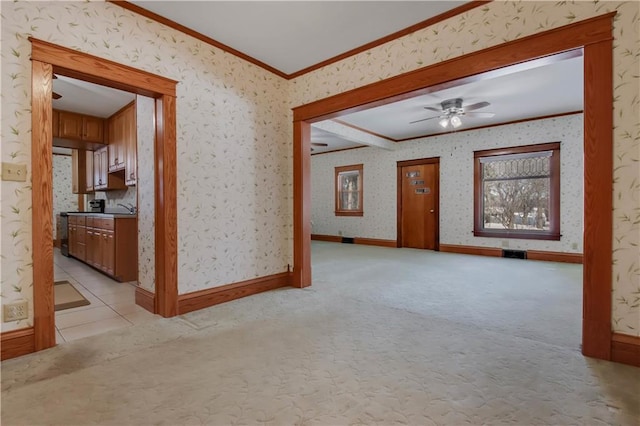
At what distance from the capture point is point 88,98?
4.25 m

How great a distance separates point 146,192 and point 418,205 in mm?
5725

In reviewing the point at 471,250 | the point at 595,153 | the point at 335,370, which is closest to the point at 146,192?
the point at 335,370

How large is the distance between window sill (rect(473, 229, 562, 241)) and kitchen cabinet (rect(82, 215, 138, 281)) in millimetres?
6120

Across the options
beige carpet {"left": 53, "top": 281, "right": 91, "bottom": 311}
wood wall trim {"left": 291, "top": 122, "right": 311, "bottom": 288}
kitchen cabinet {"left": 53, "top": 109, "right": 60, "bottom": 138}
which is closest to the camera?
beige carpet {"left": 53, "top": 281, "right": 91, "bottom": 311}

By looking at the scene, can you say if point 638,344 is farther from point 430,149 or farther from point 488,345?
point 430,149

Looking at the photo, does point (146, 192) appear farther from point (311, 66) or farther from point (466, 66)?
point (466, 66)

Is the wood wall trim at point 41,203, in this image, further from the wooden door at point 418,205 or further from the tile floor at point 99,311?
the wooden door at point 418,205

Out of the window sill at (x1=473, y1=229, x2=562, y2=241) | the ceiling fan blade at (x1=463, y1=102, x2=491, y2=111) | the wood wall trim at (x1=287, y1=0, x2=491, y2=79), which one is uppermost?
the wood wall trim at (x1=287, y1=0, x2=491, y2=79)

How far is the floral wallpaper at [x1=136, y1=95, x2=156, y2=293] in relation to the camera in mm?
2961

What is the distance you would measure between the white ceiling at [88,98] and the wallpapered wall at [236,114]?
160 cm

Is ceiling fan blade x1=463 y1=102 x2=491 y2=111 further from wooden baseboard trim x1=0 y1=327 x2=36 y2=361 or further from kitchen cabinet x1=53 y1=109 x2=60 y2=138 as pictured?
kitchen cabinet x1=53 y1=109 x2=60 y2=138

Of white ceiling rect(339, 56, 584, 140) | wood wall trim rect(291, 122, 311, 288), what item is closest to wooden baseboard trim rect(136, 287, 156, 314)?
wood wall trim rect(291, 122, 311, 288)

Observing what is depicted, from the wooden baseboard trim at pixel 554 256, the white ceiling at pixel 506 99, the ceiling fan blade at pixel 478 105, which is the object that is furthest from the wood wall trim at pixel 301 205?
the wooden baseboard trim at pixel 554 256

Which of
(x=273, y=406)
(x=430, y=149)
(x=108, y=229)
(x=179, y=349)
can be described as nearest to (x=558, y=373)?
(x=273, y=406)
